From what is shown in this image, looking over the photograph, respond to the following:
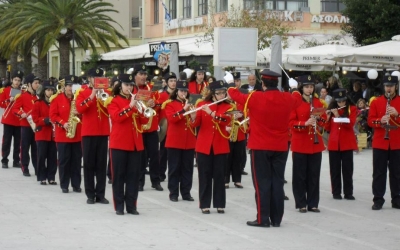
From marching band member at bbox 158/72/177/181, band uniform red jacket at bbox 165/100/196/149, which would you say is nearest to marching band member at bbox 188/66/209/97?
marching band member at bbox 158/72/177/181

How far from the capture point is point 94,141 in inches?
544

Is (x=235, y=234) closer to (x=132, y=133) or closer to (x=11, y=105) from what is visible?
(x=132, y=133)

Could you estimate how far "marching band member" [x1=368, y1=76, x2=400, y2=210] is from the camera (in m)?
13.4

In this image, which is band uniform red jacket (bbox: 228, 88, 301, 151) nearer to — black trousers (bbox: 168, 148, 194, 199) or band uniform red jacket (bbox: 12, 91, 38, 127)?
A: black trousers (bbox: 168, 148, 194, 199)

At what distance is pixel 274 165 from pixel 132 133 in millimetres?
2068

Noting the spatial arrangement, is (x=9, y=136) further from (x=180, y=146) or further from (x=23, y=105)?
(x=180, y=146)

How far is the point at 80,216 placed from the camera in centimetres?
1236

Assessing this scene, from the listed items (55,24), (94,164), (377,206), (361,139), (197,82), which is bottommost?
(377,206)

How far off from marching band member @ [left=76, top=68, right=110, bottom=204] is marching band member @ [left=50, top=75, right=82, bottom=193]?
41.5 inches

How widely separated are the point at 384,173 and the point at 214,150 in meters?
2.65

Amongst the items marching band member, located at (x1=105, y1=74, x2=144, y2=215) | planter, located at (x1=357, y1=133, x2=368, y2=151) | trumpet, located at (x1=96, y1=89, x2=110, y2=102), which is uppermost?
trumpet, located at (x1=96, y1=89, x2=110, y2=102)

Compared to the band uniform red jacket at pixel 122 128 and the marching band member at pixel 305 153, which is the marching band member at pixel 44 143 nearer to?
the band uniform red jacket at pixel 122 128

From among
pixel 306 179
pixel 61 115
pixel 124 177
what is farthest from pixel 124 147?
pixel 61 115

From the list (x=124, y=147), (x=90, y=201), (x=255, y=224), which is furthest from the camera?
(x=90, y=201)
